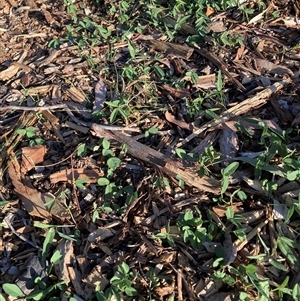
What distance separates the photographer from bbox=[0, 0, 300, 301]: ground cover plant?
180 centimetres

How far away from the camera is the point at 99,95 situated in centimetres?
234

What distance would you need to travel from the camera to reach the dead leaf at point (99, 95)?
2301mm

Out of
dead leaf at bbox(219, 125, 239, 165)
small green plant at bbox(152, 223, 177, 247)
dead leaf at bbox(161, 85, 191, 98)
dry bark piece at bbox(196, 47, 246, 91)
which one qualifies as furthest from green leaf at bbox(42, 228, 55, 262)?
dry bark piece at bbox(196, 47, 246, 91)

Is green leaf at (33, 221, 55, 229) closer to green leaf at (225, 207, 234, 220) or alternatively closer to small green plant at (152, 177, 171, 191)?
small green plant at (152, 177, 171, 191)

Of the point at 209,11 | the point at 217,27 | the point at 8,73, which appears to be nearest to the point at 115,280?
the point at 8,73

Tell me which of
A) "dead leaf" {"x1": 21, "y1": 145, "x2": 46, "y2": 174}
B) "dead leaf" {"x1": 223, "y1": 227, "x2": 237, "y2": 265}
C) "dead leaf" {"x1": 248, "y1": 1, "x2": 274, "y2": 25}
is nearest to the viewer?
"dead leaf" {"x1": 223, "y1": 227, "x2": 237, "y2": 265}

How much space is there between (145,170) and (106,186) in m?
0.18

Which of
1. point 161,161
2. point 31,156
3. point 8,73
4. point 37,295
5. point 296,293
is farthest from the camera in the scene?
point 8,73

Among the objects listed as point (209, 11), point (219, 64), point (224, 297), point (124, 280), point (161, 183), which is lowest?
point (224, 297)

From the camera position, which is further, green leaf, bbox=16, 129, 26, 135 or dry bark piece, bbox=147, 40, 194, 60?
dry bark piece, bbox=147, 40, 194, 60

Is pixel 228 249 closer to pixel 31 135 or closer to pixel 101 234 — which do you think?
pixel 101 234

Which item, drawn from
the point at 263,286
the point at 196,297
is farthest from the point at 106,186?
the point at 263,286

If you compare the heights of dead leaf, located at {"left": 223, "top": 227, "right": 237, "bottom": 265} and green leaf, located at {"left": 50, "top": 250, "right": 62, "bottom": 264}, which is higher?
green leaf, located at {"left": 50, "top": 250, "right": 62, "bottom": 264}

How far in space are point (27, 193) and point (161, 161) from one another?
59 cm
